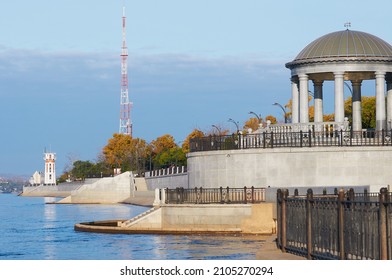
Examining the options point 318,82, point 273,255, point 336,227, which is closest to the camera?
point 336,227

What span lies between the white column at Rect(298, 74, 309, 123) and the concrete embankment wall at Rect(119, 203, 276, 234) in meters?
14.4

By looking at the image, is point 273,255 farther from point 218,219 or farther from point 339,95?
point 339,95

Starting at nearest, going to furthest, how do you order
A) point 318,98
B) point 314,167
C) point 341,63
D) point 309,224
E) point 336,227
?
point 336,227 → point 309,224 → point 314,167 → point 341,63 → point 318,98

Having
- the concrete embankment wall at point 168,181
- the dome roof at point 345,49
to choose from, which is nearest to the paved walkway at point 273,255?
the dome roof at point 345,49

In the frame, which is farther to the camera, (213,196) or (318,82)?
(318,82)

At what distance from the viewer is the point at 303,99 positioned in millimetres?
67812

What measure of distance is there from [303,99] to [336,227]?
128 ft

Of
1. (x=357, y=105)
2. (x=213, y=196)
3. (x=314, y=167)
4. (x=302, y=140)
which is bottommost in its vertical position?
(x=213, y=196)

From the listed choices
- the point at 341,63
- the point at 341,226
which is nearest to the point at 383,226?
the point at 341,226

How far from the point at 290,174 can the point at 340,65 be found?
9.10 meters

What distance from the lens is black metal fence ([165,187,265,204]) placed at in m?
57.3

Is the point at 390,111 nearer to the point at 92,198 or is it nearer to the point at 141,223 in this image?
the point at 141,223

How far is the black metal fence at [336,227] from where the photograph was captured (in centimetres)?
2570
